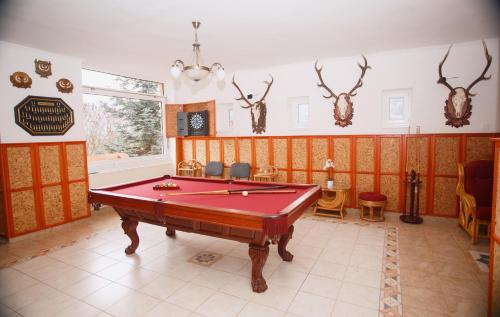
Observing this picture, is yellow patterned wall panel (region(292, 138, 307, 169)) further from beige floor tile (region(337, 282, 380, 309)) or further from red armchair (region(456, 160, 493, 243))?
beige floor tile (region(337, 282, 380, 309))

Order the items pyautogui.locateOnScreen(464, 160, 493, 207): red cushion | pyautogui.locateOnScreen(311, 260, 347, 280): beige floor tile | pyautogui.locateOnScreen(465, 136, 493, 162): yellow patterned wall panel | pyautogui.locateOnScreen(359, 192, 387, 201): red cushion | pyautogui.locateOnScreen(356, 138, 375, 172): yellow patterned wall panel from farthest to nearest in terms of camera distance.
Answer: pyautogui.locateOnScreen(356, 138, 375, 172): yellow patterned wall panel, pyautogui.locateOnScreen(359, 192, 387, 201): red cushion, pyautogui.locateOnScreen(465, 136, 493, 162): yellow patterned wall panel, pyautogui.locateOnScreen(464, 160, 493, 207): red cushion, pyautogui.locateOnScreen(311, 260, 347, 280): beige floor tile

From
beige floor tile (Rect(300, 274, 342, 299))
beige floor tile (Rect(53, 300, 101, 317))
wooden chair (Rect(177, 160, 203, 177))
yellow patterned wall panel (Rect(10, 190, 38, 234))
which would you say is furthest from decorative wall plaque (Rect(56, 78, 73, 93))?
beige floor tile (Rect(300, 274, 342, 299))

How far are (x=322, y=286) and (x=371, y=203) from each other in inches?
101

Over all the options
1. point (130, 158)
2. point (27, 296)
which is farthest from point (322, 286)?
point (130, 158)

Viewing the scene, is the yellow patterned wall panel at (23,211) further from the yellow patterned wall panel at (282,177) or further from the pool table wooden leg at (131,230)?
the yellow patterned wall panel at (282,177)

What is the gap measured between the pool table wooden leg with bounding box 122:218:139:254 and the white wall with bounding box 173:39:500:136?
3.70 metres

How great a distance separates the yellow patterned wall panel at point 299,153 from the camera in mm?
6035

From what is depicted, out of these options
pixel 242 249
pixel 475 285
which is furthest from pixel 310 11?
pixel 475 285

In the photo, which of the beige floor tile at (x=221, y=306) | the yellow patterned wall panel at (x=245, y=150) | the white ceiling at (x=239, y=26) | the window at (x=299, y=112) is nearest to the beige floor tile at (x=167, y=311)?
the beige floor tile at (x=221, y=306)

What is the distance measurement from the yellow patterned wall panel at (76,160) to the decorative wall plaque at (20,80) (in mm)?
1219

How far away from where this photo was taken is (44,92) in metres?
4.81

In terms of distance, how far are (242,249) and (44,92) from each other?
14.7 feet

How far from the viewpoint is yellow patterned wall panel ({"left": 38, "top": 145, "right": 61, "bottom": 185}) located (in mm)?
4771

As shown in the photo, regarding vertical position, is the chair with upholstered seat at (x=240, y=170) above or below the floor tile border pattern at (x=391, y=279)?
above
